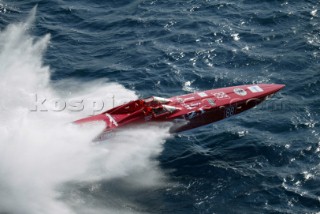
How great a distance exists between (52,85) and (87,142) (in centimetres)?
894

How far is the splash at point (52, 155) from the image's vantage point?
27.8 m

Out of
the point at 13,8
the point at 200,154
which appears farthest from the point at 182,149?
the point at 13,8

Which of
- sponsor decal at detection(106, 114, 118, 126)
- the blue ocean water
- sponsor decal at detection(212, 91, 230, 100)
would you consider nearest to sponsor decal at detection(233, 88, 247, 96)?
sponsor decal at detection(212, 91, 230, 100)

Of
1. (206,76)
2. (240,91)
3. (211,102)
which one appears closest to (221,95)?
(211,102)

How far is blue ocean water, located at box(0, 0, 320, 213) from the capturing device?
1136 inches

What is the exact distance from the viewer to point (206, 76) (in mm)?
38875

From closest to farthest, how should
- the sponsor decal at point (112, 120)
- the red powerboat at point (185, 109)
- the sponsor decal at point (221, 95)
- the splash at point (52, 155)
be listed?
the splash at point (52, 155) → the sponsor decal at point (112, 120) → the red powerboat at point (185, 109) → the sponsor decal at point (221, 95)

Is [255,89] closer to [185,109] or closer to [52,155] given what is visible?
[185,109]

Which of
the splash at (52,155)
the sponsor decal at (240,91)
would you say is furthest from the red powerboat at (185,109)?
the splash at (52,155)

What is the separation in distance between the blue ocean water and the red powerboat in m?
1.83

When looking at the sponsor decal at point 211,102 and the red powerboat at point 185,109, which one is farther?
the sponsor decal at point 211,102

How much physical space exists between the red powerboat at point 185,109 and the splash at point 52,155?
28.5 inches

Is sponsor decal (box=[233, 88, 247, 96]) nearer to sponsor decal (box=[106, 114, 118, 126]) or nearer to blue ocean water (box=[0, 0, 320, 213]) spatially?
blue ocean water (box=[0, 0, 320, 213])

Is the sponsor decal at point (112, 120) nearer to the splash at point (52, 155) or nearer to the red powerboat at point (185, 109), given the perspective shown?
the red powerboat at point (185, 109)
